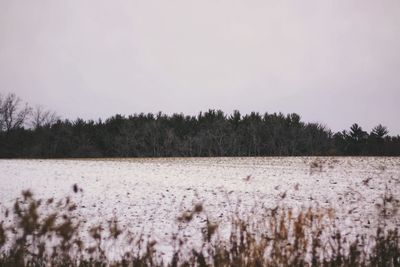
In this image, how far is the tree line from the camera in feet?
224

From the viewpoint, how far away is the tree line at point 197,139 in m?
68.2

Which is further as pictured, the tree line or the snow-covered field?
the tree line

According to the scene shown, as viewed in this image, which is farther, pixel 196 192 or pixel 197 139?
pixel 197 139

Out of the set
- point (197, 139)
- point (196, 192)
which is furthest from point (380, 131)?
point (196, 192)

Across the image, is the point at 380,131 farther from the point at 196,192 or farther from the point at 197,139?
the point at 196,192

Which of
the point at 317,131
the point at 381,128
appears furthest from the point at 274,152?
the point at 381,128

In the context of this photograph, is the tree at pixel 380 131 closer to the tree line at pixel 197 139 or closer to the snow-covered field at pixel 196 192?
the tree line at pixel 197 139

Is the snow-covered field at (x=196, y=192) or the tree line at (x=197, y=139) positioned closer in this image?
the snow-covered field at (x=196, y=192)

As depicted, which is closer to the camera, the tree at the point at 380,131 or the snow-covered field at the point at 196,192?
the snow-covered field at the point at 196,192

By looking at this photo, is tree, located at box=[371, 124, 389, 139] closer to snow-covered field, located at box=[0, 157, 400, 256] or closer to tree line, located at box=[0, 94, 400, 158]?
tree line, located at box=[0, 94, 400, 158]

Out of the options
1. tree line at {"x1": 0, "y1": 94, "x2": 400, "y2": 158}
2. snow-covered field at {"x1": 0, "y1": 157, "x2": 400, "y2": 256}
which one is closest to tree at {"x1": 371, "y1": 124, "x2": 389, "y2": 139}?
tree line at {"x1": 0, "y1": 94, "x2": 400, "y2": 158}

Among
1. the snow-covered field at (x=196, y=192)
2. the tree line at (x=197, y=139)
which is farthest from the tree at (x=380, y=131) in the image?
the snow-covered field at (x=196, y=192)

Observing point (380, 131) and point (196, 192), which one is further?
point (380, 131)

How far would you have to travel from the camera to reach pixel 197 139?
67875 mm
